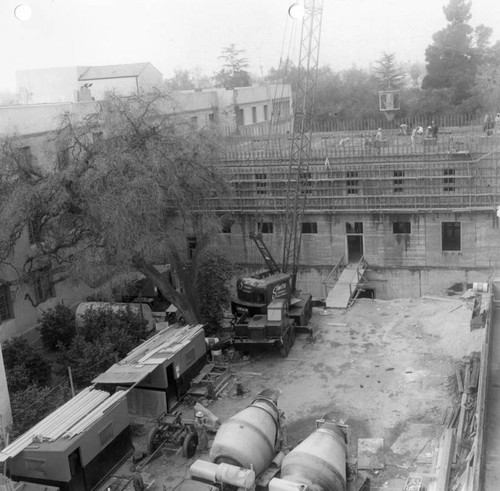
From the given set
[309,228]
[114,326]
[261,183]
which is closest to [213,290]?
[114,326]

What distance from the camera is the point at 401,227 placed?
3075cm

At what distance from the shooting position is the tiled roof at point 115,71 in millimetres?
45844

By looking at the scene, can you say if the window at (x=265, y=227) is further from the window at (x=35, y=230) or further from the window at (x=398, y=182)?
the window at (x=35, y=230)

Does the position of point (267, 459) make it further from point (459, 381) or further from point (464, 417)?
point (459, 381)

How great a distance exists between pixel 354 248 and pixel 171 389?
625 inches

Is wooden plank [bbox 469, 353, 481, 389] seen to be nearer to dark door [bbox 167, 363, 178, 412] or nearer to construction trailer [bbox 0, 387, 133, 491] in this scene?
dark door [bbox 167, 363, 178, 412]

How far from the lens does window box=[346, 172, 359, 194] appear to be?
103ft

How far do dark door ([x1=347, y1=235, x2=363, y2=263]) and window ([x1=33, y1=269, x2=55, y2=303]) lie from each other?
Answer: 47.0 feet

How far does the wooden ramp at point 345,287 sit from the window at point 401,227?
2.37m

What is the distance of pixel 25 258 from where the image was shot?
2492cm

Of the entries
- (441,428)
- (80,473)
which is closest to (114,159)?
(80,473)

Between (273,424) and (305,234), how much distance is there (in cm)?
1834

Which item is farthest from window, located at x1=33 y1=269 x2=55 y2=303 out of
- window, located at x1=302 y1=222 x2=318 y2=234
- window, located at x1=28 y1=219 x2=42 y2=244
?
window, located at x1=302 y1=222 x2=318 y2=234

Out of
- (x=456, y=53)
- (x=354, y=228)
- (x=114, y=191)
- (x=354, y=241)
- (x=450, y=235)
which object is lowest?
(x=354, y=241)
